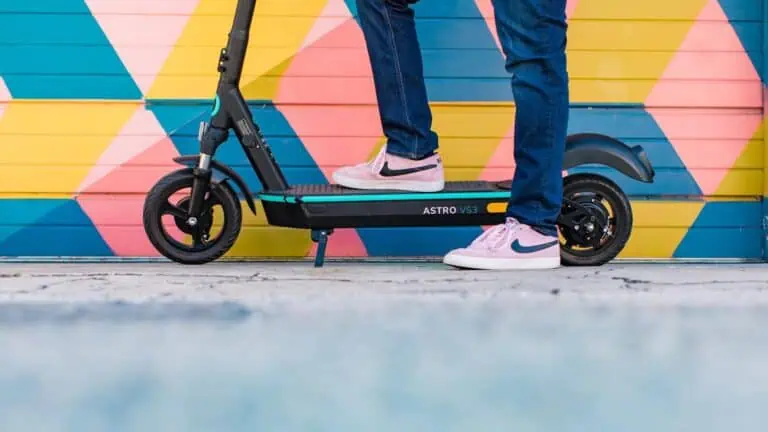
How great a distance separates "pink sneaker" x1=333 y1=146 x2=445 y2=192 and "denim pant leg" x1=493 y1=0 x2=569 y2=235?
15.1 inches

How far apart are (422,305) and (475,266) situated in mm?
594

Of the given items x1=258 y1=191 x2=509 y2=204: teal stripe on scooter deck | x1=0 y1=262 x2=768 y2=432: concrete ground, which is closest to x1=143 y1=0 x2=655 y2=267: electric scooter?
x1=258 y1=191 x2=509 y2=204: teal stripe on scooter deck

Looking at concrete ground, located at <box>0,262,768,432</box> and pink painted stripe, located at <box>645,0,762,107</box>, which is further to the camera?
pink painted stripe, located at <box>645,0,762,107</box>

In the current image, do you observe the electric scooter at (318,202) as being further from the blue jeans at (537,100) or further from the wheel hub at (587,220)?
the blue jeans at (537,100)

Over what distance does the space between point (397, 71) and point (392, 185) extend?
1.05 feet

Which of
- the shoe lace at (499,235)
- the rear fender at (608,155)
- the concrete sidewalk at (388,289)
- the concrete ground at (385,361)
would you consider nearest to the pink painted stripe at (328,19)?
the rear fender at (608,155)

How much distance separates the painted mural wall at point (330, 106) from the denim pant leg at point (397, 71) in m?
0.69

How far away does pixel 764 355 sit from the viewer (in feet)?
4.85

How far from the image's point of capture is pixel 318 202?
2492 millimetres

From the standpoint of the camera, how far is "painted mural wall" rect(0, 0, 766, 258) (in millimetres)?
3031

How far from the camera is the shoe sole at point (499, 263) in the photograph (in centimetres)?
206

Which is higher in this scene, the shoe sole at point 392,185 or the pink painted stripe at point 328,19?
the pink painted stripe at point 328,19

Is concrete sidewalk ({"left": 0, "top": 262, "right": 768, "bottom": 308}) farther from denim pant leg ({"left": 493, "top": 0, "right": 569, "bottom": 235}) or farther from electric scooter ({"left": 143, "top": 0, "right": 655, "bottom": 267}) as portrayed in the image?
electric scooter ({"left": 143, "top": 0, "right": 655, "bottom": 267})

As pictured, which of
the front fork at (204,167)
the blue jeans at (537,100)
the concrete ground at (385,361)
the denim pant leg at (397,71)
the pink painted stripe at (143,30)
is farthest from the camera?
the pink painted stripe at (143,30)
